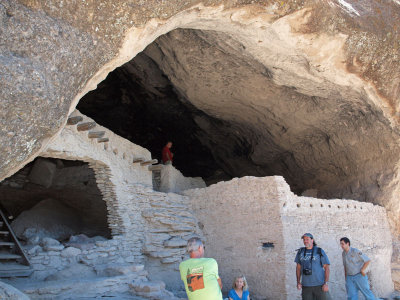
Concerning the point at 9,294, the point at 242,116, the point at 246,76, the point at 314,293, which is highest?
the point at 246,76

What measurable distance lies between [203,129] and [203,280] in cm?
879

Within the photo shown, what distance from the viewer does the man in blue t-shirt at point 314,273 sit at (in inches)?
211

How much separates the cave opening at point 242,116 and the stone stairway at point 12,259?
4.51 metres

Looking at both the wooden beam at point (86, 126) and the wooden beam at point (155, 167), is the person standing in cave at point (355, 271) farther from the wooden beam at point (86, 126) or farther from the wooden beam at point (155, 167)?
the wooden beam at point (155, 167)

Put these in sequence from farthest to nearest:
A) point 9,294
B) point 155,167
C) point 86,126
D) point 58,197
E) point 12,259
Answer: point 58,197 < point 155,167 < point 86,126 < point 12,259 < point 9,294

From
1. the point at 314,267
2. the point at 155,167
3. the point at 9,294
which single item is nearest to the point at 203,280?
the point at 9,294

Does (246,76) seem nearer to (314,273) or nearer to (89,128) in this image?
(89,128)

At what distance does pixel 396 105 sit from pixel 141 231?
5127 millimetres

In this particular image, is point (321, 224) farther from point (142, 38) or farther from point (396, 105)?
point (142, 38)

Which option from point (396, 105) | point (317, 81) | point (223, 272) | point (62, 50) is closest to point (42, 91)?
point (62, 50)

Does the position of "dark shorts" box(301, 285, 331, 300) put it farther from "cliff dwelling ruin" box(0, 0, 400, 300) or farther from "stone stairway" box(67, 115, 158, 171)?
"stone stairway" box(67, 115, 158, 171)

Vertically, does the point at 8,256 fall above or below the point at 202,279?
above

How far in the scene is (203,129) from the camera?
12.3 metres

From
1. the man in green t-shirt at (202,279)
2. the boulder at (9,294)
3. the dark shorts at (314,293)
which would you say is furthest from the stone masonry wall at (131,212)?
the man in green t-shirt at (202,279)
